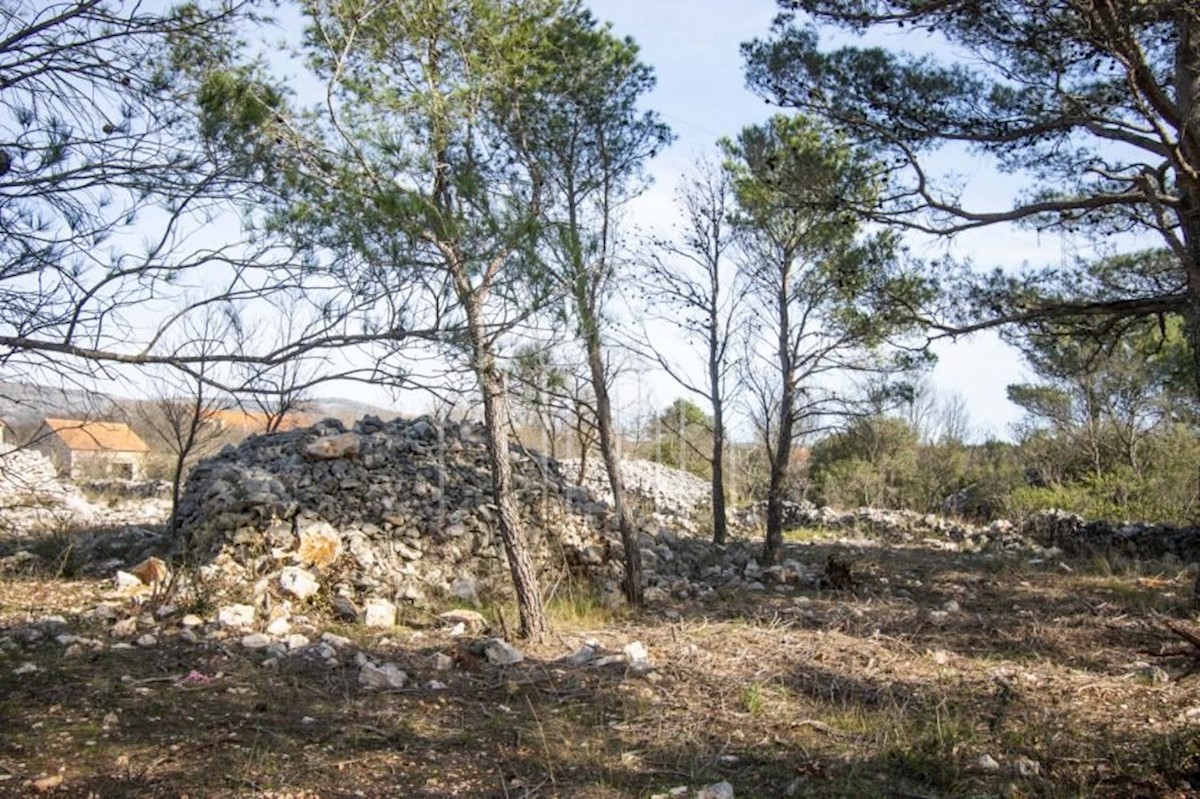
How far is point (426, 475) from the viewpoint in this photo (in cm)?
910

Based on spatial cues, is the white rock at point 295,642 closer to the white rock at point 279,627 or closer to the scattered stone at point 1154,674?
the white rock at point 279,627

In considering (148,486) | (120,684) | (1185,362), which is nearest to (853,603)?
(120,684)

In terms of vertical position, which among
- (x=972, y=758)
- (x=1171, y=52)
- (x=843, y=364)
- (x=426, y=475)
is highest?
(x=1171, y=52)

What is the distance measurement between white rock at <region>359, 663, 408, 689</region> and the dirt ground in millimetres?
83

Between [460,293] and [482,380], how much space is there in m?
0.74

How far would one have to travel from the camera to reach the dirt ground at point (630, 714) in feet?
11.1

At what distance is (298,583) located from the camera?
266 inches

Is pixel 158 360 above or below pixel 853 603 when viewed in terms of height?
above

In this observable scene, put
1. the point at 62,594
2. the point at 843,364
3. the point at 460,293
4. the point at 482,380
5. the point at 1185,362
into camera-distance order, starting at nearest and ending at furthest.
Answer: the point at 460,293, the point at 482,380, the point at 62,594, the point at 843,364, the point at 1185,362

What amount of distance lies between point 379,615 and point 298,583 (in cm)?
76

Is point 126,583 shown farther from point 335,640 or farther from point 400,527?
point 335,640

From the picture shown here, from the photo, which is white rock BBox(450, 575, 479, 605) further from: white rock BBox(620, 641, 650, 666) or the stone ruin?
white rock BBox(620, 641, 650, 666)

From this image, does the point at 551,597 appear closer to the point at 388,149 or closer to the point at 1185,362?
the point at 388,149

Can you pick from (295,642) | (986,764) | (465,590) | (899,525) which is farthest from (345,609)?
(899,525)
